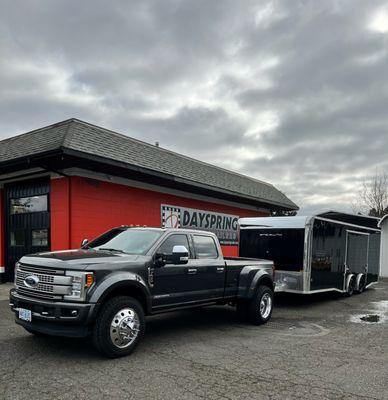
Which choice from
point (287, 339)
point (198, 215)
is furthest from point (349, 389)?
point (198, 215)

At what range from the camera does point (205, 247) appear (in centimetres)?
818

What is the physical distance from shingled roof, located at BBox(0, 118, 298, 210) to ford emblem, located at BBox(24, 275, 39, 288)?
596 centimetres

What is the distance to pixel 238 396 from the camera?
15.6 feet

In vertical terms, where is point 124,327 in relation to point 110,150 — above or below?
below

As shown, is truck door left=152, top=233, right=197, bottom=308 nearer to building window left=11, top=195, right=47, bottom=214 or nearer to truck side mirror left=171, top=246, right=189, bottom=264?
truck side mirror left=171, top=246, right=189, bottom=264

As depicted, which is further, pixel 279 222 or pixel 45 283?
pixel 279 222

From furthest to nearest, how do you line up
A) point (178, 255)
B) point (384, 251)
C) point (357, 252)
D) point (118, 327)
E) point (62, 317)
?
point (384, 251)
point (357, 252)
point (178, 255)
point (118, 327)
point (62, 317)

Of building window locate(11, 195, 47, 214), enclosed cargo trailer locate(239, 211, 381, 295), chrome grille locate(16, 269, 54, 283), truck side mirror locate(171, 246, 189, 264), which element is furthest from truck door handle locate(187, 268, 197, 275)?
building window locate(11, 195, 47, 214)

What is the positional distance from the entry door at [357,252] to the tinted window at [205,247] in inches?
253

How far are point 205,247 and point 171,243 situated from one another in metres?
Answer: 0.94

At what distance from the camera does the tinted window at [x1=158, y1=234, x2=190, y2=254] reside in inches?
285

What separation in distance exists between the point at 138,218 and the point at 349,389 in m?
11.1

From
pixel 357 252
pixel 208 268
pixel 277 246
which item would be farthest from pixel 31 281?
pixel 357 252

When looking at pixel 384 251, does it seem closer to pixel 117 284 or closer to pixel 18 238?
pixel 18 238
